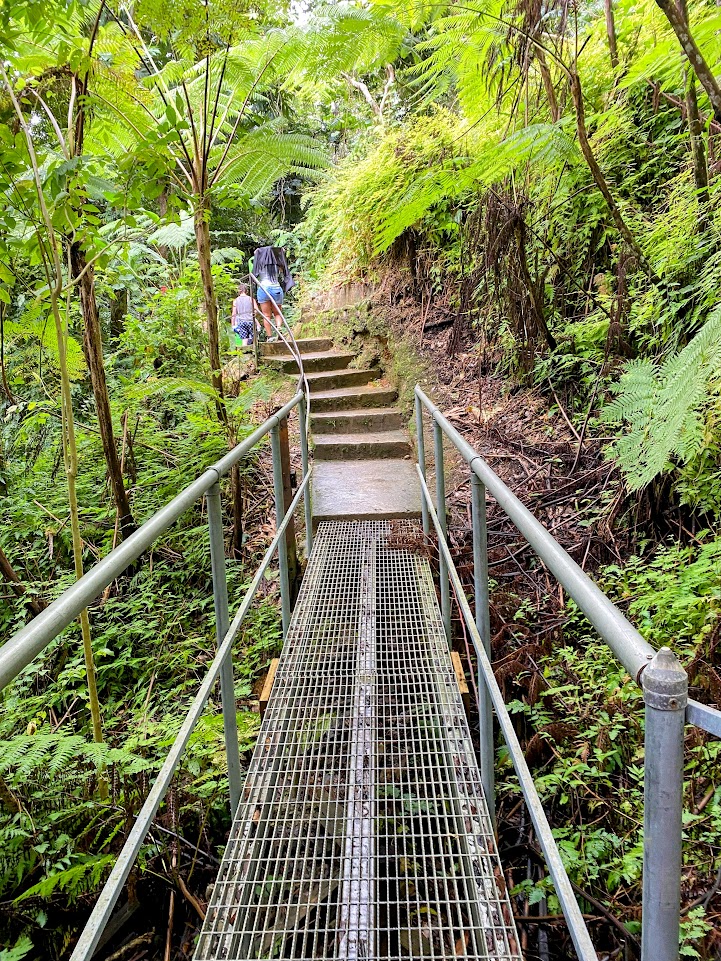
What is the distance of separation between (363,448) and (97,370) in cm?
287

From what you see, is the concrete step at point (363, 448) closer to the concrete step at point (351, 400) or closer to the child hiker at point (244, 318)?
the concrete step at point (351, 400)

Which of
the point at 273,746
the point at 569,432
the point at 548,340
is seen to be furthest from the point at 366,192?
the point at 273,746

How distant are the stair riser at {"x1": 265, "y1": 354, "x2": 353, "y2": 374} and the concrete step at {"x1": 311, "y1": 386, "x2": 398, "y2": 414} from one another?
0.84 metres

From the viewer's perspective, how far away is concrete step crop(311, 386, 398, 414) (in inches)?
286

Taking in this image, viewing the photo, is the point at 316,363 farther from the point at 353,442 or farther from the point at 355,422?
the point at 353,442

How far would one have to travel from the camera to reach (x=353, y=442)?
652cm

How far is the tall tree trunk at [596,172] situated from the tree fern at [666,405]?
809 mm

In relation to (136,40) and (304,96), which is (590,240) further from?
(304,96)

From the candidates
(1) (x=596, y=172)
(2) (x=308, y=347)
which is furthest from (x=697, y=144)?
(2) (x=308, y=347)

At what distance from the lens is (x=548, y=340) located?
4.93m

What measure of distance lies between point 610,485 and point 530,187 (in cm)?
236

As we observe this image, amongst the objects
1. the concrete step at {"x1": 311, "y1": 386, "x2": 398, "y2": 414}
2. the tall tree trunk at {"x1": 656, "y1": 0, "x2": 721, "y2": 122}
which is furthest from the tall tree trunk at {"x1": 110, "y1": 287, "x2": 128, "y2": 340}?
the tall tree trunk at {"x1": 656, "y1": 0, "x2": 721, "y2": 122}

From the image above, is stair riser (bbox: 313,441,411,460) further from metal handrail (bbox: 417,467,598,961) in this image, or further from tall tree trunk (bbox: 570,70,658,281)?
metal handrail (bbox: 417,467,598,961)

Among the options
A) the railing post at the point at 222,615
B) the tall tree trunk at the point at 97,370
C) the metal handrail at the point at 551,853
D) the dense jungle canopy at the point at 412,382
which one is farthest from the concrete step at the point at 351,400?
the metal handrail at the point at 551,853
